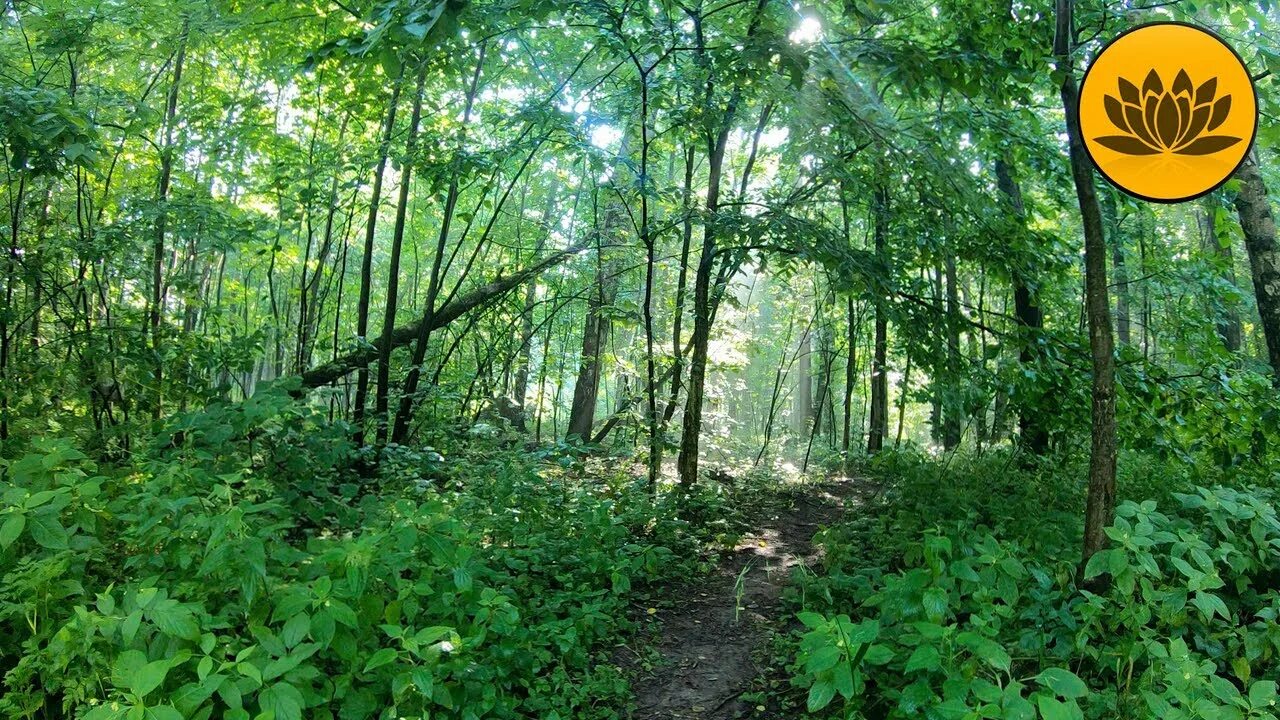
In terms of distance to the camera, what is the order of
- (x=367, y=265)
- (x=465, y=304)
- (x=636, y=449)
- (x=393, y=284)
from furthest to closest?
(x=636, y=449) < (x=465, y=304) < (x=367, y=265) < (x=393, y=284)

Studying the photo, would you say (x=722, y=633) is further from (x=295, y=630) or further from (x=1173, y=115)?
(x=1173, y=115)

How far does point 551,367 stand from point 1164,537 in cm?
1114

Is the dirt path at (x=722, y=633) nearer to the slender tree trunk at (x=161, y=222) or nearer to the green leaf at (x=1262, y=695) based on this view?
the green leaf at (x=1262, y=695)

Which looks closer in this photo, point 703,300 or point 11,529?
point 11,529

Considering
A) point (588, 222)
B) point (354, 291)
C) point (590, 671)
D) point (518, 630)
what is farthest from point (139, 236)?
point (354, 291)

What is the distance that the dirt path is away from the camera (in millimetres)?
4004

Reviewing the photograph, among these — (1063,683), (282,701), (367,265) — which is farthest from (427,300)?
(1063,683)

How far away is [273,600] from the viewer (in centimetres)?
342

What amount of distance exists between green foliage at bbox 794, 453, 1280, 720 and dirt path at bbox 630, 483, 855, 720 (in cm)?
49

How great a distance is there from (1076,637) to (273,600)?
3.96 m

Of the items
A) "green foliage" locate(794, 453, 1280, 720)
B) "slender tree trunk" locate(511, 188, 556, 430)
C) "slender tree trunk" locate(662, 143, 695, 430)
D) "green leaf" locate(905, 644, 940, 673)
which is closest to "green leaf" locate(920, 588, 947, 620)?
"green foliage" locate(794, 453, 1280, 720)

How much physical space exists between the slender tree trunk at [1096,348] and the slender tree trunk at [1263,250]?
152 inches

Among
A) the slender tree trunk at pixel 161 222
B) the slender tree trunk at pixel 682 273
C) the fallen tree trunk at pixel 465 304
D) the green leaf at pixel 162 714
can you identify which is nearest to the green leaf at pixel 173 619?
the green leaf at pixel 162 714

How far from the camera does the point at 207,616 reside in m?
3.14
